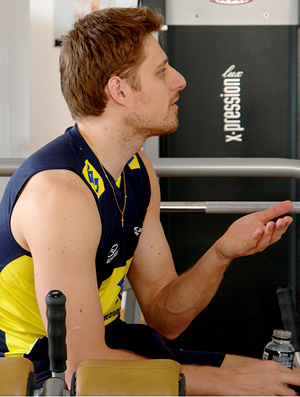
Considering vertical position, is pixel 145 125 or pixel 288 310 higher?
pixel 145 125

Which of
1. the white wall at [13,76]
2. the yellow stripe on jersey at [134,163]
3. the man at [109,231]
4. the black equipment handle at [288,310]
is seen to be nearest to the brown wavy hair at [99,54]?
the man at [109,231]

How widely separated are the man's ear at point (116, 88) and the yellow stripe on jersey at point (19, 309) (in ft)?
Result: 1.52

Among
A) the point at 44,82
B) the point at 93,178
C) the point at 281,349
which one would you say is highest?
the point at 44,82

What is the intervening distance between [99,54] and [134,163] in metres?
0.30

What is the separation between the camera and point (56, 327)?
2.46 feet

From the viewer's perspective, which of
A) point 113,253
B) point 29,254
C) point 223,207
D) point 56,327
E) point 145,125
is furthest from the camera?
point 223,207

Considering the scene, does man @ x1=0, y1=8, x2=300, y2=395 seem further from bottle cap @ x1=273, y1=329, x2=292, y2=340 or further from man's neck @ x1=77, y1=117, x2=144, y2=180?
bottle cap @ x1=273, y1=329, x2=292, y2=340

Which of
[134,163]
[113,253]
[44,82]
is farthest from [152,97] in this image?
[44,82]

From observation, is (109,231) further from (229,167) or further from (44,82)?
(44,82)

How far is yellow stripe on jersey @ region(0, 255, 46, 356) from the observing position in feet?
4.18

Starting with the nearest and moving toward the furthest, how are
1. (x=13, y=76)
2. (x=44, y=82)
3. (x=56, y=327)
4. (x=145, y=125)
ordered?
(x=56, y=327) < (x=145, y=125) < (x=13, y=76) < (x=44, y=82)

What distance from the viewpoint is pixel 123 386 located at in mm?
624

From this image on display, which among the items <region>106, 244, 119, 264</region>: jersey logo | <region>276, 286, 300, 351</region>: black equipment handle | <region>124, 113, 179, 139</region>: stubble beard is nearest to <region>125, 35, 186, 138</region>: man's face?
<region>124, 113, 179, 139</region>: stubble beard

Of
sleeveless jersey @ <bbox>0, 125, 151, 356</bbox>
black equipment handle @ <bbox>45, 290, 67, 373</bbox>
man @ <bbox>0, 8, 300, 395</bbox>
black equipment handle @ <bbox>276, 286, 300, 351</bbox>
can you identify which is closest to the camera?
black equipment handle @ <bbox>45, 290, 67, 373</bbox>
